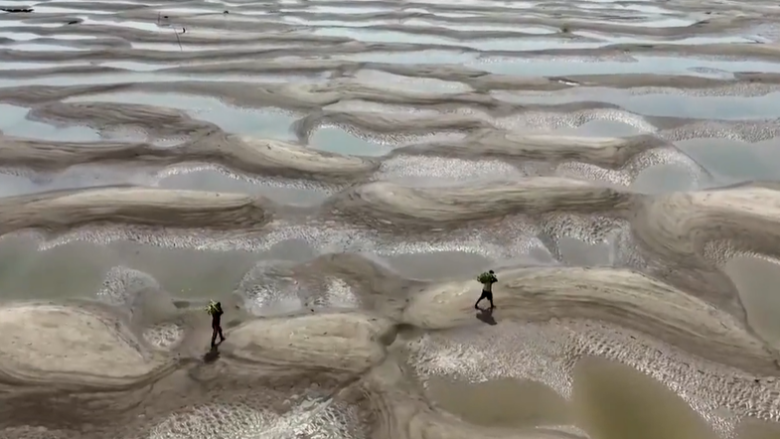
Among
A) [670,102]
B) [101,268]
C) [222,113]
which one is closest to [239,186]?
[101,268]

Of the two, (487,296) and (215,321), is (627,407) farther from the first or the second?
(215,321)

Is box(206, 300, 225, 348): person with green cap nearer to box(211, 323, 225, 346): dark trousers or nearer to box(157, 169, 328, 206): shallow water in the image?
box(211, 323, 225, 346): dark trousers

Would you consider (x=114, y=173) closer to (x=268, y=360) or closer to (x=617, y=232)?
(x=268, y=360)

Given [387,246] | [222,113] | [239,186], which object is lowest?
[387,246]

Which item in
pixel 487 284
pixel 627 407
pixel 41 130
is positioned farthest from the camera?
pixel 41 130

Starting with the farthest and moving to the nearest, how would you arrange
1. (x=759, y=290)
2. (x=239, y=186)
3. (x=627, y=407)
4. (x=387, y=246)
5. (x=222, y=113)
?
1. (x=222, y=113)
2. (x=239, y=186)
3. (x=387, y=246)
4. (x=759, y=290)
5. (x=627, y=407)

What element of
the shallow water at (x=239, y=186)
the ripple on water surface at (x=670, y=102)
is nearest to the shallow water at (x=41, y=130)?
the shallow water at (x=239, y=186)
